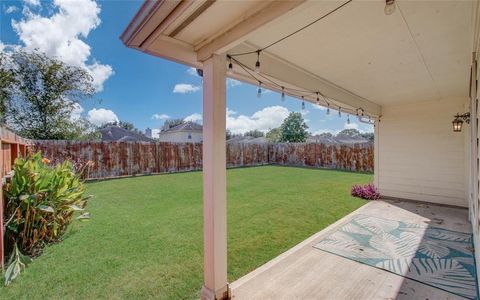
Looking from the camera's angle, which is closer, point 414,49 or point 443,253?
point 414,49

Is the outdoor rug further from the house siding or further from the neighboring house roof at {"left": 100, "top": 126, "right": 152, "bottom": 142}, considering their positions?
the neighboring house roof at {"left": 100, "top": 126, "right": 152, "bottom": 142}

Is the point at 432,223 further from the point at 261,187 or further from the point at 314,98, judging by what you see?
the point at 261,187

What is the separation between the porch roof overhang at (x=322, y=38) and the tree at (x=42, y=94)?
1513cm

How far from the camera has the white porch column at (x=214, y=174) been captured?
1866 mm

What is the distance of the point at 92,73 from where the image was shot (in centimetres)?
1443

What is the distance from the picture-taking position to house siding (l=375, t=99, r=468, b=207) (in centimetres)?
505

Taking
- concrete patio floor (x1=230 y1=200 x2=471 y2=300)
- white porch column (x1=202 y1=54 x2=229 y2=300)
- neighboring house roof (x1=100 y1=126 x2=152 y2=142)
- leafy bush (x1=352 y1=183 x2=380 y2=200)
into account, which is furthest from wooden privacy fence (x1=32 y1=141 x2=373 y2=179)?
neighboring house roof (x1=100 y1=126 x2=152 y2=142)

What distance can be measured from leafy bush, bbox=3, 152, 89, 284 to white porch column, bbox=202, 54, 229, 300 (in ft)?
6.71

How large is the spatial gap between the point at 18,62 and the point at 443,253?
1797cm

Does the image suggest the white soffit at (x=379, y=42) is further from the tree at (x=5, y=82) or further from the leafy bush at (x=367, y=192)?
Answer: the tree at (x=5, y=82)

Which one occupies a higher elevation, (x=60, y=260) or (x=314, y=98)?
(x=314, y=98)

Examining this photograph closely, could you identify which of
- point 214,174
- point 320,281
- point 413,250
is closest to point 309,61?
point 214,174

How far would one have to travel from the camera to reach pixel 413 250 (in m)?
2.92

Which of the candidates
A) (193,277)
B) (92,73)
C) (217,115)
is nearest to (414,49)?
(217,115)
